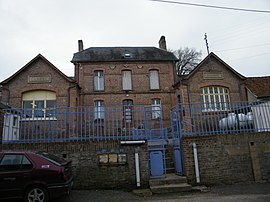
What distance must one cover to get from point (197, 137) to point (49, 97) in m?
13.1

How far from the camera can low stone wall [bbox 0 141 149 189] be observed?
8.00 meters

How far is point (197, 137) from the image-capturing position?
8641mm

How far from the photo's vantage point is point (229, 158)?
860 centimetres

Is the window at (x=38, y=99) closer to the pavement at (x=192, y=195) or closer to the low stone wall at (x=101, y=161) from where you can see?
the low stone wall at (x=101, y=161)

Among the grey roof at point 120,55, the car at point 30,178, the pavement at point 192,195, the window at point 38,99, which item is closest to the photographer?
the car at point 30,178

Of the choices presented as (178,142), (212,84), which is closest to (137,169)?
(178,142)

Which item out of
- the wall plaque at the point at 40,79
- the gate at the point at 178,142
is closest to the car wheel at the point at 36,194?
the gate at the point at 178,142

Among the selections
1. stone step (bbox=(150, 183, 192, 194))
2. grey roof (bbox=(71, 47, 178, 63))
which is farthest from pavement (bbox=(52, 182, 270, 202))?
grey roof (bbox=(71, 47, 178, 63))

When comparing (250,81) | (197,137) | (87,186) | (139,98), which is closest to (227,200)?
(197,137)

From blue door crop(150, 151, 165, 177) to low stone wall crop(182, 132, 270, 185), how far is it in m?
0.91

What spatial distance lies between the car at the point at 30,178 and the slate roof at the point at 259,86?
54.9ft

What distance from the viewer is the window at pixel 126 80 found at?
20703mm

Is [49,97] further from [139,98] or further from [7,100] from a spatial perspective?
[139,98]

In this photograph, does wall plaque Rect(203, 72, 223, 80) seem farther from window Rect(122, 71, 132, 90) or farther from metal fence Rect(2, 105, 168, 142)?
metal fence Rect(2, 105, 168, 142)
